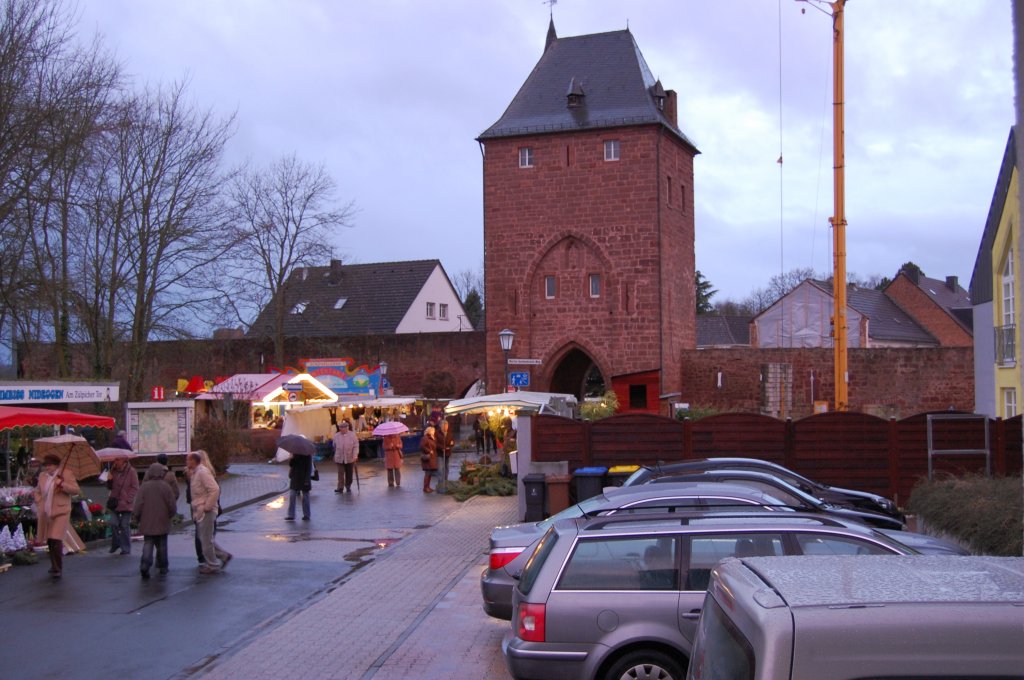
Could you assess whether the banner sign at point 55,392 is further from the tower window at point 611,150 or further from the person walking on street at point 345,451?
the tower window at point 611,150

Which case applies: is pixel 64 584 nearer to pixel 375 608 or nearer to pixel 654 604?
pixel 375 608

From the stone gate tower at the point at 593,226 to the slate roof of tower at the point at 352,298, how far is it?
573 inches

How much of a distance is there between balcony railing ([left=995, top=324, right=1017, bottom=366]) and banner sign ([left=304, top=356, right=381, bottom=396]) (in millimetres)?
25132

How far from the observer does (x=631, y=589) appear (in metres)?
6.98

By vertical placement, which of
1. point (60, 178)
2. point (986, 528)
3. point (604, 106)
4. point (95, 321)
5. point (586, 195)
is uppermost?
point (604, 106)

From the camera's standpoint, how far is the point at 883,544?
6.95 meters

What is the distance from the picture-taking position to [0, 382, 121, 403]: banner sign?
67.7ft

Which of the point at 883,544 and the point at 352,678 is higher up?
the point at 883,544

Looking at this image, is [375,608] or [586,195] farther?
[586,195]

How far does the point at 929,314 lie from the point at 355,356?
38198 millimetres

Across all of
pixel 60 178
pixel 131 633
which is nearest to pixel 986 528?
pixel 131 633

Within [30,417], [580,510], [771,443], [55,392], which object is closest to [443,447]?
[771,443]

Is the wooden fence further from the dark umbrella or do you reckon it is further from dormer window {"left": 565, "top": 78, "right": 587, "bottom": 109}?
dormer window {"left": 565, "top": 78, "right": 587, "bottom": 109}

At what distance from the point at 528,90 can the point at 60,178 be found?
899 inches
